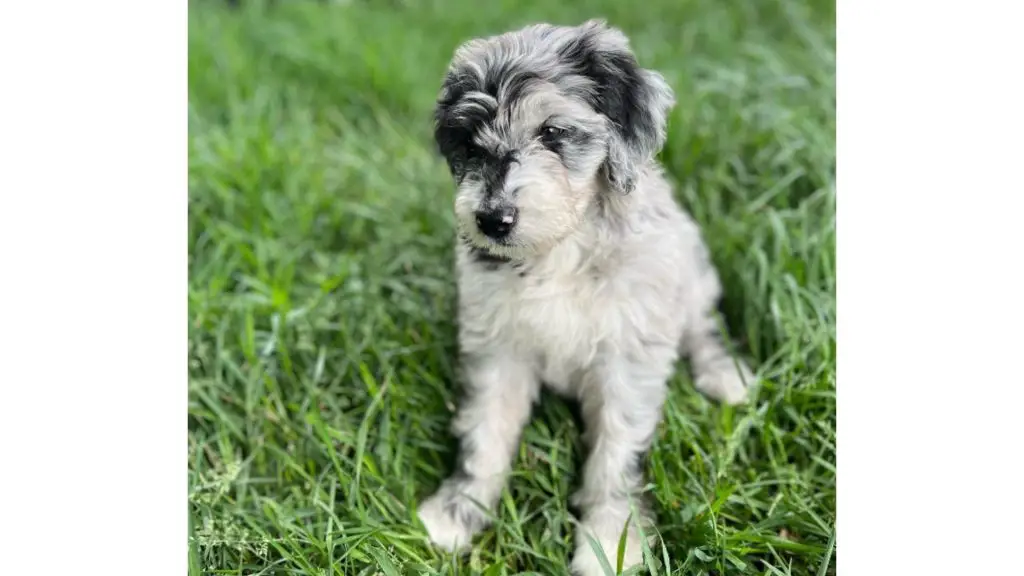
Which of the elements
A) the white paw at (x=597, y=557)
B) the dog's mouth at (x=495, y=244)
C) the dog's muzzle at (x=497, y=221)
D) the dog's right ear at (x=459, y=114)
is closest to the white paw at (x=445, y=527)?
the white paw at (x=597, y=557)

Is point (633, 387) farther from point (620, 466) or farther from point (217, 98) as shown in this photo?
point (217, 98)

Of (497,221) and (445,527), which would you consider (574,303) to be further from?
(445,527)

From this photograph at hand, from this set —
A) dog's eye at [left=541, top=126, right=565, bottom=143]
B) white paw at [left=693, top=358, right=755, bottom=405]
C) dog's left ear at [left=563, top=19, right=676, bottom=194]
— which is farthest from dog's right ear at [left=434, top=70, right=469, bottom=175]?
white paw at [left=693, top=358, right=755, bottom=405]

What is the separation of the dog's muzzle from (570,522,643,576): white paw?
1392 millimetres

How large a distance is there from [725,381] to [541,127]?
6.60ft

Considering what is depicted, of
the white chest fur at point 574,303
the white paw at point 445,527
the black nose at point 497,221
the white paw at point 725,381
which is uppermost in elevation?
the black nose at point 497,221

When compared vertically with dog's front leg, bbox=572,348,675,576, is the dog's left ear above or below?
above

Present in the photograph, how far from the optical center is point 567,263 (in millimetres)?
3590

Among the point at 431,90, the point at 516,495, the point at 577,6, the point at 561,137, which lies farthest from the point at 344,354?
the point at 577,6

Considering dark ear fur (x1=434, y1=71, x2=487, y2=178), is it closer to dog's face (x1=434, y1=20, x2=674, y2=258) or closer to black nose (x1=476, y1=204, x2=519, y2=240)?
dog's face (x1=434, y1=20, x2=674, y2=258)

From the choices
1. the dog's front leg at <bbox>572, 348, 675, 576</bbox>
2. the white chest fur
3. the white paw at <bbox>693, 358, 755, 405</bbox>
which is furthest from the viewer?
the white paw at <bbox>693, 358, 755, 405</bbox>

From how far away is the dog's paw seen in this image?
3.87 meters

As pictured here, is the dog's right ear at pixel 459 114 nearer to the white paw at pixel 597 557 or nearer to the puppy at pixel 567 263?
the puppy at pixel 567 263

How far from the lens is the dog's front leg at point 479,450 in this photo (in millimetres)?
3914
